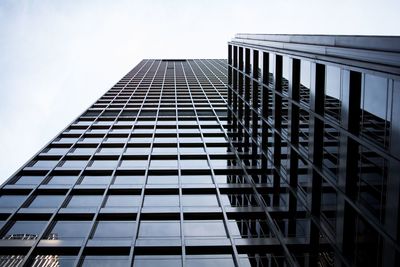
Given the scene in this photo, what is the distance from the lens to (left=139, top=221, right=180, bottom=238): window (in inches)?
840

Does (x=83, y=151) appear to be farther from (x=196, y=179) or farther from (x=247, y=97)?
(x=247, y=97)

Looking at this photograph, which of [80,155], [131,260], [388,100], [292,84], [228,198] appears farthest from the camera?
[80,155]

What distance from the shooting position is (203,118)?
43500 mm

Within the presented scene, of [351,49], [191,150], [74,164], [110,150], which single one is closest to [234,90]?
[191,150]

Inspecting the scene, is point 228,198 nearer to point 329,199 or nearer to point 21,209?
point 329,199

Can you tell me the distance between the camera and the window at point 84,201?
24.4 meters

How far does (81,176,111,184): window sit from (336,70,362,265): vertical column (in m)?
15.5

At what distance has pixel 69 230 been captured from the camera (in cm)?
2162

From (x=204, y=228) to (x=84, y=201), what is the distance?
729cm

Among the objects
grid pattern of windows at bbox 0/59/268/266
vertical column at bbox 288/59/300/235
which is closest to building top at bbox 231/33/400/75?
vertical column at bbox 288/59/300/235

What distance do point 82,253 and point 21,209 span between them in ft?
19.2

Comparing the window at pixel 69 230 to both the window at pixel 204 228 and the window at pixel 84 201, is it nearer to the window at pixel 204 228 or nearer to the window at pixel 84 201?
the window at pixel 84 201

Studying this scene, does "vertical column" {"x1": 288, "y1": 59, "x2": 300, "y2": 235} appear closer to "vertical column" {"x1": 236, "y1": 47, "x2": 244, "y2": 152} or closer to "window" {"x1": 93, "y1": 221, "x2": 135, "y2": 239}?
"window" {"x1": 93, "y1": 221, "x2": 135, "y2": 239}

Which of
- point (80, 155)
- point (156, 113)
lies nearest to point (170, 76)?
point (156, 113)
